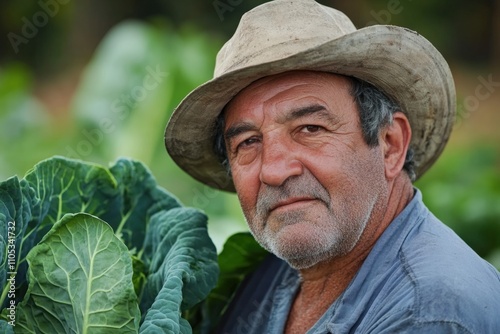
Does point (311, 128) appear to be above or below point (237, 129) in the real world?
above

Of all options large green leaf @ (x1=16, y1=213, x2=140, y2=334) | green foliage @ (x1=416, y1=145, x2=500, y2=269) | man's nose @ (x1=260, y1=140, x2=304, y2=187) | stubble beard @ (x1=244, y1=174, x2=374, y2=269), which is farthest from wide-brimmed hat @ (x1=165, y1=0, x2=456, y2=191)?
green foliage @ (x1=416, y1=145, x2=500, y2=269)

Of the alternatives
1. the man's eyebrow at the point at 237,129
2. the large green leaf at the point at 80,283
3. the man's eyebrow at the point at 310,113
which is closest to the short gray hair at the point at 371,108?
the man's eyebrow at the point at 310,113

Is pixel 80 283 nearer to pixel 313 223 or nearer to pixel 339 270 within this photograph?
pixel 313 223

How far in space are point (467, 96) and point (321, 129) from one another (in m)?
9.56

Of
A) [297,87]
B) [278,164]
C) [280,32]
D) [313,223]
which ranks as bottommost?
[313,223]

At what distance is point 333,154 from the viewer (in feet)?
9.20

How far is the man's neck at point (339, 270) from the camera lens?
2924 mm

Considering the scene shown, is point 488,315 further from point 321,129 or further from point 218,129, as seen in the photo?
point 218,129

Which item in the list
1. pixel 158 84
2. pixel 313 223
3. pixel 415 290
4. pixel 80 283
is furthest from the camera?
pixel 158 84

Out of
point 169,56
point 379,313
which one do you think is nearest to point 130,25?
point 169,56

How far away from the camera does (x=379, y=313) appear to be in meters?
2.53

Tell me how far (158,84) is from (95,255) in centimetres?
530

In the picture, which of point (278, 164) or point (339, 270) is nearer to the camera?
point (278, 164)

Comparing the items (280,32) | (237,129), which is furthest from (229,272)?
(280,32)
